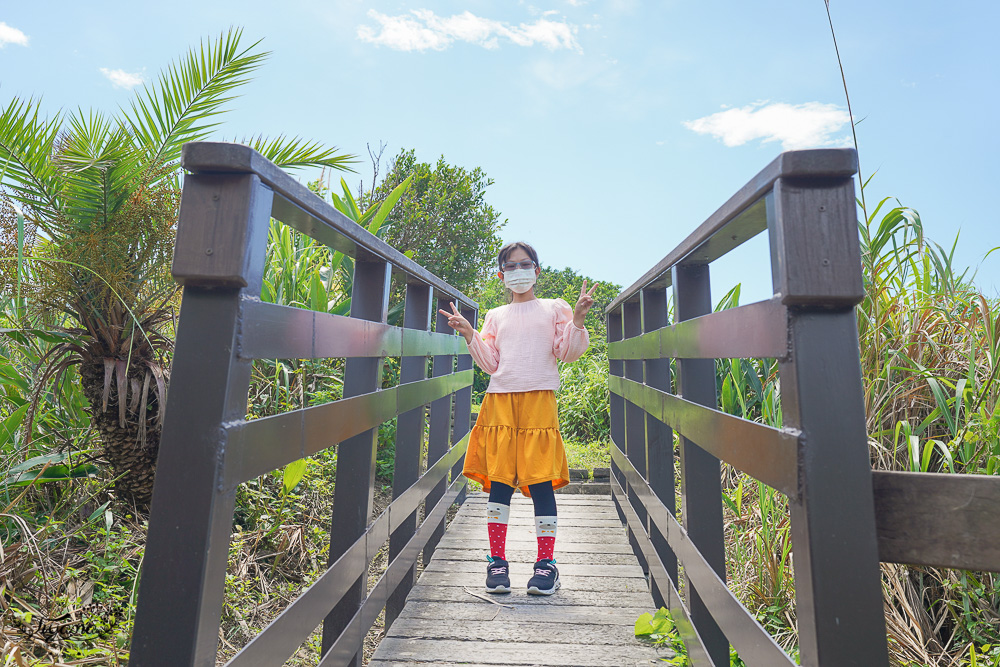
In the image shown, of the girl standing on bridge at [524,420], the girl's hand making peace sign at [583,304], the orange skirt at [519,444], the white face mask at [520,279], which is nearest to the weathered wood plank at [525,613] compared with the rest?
the girl standing on bridge at [524,420]

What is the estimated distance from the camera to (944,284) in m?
2.90

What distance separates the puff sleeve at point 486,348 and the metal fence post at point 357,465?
0.87m

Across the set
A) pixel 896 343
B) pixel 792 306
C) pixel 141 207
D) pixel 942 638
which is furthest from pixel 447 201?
pixel 792 306

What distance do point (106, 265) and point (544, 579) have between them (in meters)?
2.26

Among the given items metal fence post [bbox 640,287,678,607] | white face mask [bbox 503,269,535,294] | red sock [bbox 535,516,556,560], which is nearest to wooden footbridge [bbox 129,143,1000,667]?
metal fence post [bbox 640,287,678,607]

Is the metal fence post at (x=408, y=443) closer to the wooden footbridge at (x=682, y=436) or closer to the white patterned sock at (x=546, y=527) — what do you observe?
the wooden footbridge at (x=682, y=436)

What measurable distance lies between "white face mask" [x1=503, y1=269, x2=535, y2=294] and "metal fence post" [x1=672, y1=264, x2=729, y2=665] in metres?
1.03

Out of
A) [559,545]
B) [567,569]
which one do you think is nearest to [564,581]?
→ [567,569]

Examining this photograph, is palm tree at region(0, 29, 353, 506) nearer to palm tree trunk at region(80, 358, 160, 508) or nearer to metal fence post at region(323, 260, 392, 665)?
palm tree trunk at region(80, 358, 160, 508)

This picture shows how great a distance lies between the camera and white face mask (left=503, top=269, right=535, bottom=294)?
9.13 feet

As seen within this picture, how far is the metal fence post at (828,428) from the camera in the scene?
34.9 inches

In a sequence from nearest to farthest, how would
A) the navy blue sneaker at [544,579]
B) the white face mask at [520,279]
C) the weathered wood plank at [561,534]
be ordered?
1. the navy blue sneaker at [544,579]
2. the white face mask at [520,279]
3. the weathered wood plank at [561,534]

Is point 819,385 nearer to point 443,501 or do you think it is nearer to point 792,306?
point 792,306

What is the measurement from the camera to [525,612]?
2422mm
